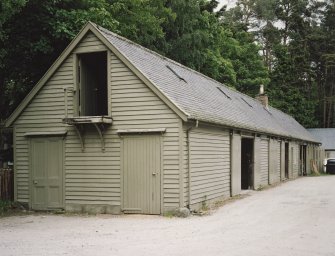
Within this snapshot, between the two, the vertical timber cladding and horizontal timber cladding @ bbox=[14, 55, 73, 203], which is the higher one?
horizontal timber cladding @ bbox=[14, 55, 73, 203]

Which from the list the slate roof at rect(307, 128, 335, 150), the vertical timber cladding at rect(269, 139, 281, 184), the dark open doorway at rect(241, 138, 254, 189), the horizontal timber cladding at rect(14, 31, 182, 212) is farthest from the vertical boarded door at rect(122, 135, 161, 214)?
the slate roof at rect(307, 128, 335, 150)

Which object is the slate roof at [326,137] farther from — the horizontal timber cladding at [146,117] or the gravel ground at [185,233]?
the horizontal timber cladding at [146,117]

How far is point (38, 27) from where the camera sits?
816 inches

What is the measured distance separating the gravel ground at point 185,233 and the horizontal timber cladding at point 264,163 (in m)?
7.90

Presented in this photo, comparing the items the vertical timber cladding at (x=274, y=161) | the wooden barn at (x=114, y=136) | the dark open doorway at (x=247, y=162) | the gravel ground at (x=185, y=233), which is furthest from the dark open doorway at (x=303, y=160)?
the gravel ground at (x=185, y=233)

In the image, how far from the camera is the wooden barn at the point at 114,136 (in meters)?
14.6

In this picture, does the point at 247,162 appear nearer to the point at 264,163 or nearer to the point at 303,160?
the point at 264,163

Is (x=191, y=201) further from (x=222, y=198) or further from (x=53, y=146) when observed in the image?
(x=53, y=146)

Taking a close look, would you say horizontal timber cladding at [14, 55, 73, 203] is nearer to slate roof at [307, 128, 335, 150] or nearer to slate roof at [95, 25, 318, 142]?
slate roof at [95, 25, 318, 142]

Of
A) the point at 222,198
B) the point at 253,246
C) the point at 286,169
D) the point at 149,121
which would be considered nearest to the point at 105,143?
the point at 149,121

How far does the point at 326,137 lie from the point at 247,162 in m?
34.4

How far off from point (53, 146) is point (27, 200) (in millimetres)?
2231

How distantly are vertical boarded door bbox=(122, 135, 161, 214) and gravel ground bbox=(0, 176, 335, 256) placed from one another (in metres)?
0.52

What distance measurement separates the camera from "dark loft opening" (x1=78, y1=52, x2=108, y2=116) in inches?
635
